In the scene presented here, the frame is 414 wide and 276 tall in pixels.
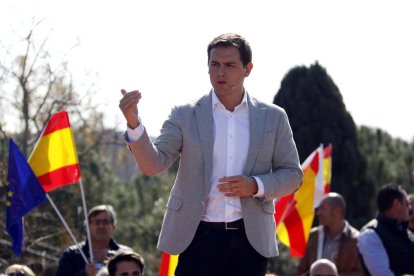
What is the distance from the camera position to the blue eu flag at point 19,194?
997 centimetres

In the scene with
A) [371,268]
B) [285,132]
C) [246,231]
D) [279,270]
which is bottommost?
[279,270]

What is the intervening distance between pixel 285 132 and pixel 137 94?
95 cm

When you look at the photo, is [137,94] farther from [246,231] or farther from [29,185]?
[29,185]

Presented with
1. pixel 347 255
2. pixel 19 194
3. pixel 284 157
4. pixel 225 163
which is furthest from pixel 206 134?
pixel 347 255

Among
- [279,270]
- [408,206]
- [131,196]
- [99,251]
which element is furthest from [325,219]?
[131,196]

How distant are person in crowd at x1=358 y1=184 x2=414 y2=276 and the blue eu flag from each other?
2846mm

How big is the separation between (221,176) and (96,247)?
13.0 feet

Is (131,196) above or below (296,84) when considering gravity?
below

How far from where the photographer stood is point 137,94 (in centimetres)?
577

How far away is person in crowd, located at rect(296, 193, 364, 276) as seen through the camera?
1070 cm

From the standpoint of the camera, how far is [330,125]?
21.2 metres

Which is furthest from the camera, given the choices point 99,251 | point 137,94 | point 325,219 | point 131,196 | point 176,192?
point 131,196

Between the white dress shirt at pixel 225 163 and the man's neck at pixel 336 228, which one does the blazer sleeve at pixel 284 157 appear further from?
the man's neck at pixel 336 228

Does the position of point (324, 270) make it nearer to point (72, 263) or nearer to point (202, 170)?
point (72, 263)
